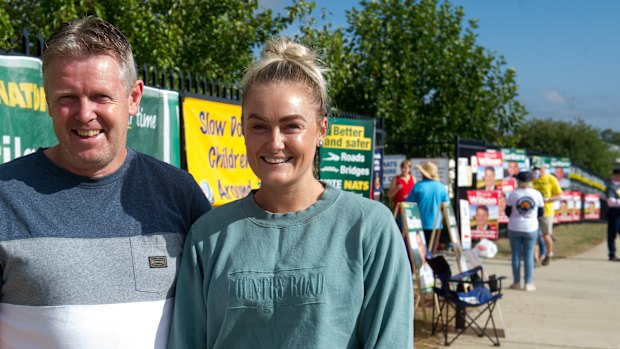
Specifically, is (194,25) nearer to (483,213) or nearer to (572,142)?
(483,213)

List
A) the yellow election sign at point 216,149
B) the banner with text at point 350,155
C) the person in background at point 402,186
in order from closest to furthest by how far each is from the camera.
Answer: the yellow election sign at point 216,149 → the banner with text at point 350,155 → the person in background at point 402,186

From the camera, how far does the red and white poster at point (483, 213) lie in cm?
1435

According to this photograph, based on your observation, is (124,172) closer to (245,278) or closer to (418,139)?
(245,278)

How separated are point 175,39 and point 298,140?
894 centimetres

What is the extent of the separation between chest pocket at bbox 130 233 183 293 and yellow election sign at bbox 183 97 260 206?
3612 mm

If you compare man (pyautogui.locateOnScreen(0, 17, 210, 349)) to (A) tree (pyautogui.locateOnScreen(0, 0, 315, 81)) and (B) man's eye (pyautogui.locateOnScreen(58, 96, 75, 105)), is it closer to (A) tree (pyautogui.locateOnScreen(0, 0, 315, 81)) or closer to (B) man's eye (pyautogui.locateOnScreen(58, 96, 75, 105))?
(B) man's eye (pyautogui.locateOnScreen(58, 96, 75, 105))

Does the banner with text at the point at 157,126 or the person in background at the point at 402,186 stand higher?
the banner with text at the point at 157,126

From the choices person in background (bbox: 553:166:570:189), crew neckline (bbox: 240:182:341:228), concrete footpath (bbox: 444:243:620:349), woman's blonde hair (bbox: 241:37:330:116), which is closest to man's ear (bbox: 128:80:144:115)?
woman's blonde hair (bbox: 241:37:330:116)

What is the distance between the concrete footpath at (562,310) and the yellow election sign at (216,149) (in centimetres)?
300

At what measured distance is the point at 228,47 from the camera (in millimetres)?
11703

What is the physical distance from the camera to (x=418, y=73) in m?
16.8

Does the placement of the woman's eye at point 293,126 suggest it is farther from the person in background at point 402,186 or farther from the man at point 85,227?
the person in background at point 402,186

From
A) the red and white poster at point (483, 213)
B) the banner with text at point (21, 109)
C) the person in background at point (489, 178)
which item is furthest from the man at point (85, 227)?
the person in background at point (489, 178)

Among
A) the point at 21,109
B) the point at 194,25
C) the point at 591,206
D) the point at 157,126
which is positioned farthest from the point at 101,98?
the point at 591,206
